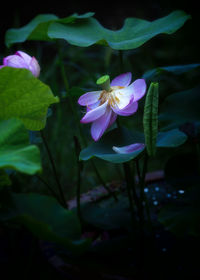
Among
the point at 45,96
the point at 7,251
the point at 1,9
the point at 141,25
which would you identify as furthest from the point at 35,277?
the point at 1,9

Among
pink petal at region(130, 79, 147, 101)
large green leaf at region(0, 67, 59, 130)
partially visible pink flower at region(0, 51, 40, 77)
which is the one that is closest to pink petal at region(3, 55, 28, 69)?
partially visible pink flower at region(0, 51, 40, 77)

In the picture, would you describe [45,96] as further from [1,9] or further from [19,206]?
[1,9]

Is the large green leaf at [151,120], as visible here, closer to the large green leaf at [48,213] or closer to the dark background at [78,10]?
the large green leaf at [48,213]

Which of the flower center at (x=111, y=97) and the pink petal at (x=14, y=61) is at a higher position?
the pink petal at (x=14, y=61)

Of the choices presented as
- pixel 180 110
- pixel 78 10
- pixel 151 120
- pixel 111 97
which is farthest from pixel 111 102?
pixel 78 10

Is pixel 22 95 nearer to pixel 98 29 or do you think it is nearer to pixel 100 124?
pixel 100 124

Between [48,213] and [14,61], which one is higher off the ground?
[14,61]

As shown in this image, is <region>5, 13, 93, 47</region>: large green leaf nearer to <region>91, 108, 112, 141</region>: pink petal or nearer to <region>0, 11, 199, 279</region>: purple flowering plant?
<region>0, 11, 199, 279</region>: purple flowering plant

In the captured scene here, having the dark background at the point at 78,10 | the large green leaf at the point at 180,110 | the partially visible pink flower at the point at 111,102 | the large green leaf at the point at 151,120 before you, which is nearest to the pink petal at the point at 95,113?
the partially visible pink flower at the point at 111,102
